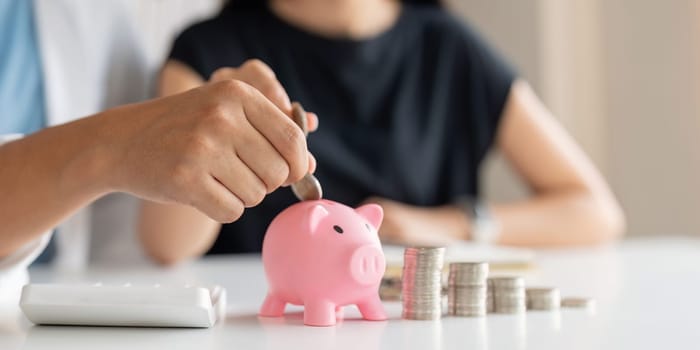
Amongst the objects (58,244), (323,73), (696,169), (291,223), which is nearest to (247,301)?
(291,223)

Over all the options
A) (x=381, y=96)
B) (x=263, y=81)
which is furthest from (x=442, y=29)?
(x=263, y=81)

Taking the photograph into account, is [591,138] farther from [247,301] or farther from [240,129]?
[240,129]

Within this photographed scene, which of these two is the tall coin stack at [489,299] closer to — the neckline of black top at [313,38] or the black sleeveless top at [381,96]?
the black sleeveless top at [381,96]

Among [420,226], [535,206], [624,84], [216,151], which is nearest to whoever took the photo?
[216,151]

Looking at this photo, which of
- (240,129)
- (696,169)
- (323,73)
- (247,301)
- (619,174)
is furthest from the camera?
(619,174)

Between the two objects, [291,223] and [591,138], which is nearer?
[291,223]

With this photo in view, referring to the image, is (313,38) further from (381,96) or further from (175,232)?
(175,232)

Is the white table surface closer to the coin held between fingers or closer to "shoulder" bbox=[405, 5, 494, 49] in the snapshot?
the coin held between fingers

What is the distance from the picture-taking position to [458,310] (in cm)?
61

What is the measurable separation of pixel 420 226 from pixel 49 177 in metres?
0.80

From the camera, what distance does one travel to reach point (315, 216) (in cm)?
58

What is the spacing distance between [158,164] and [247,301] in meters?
0.23

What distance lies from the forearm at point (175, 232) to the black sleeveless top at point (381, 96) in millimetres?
281

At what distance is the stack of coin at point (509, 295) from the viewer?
62 cm
